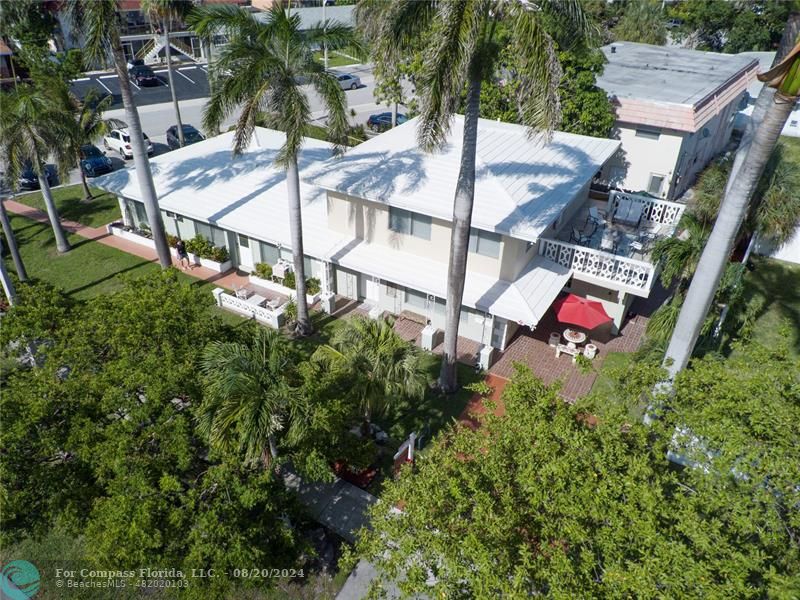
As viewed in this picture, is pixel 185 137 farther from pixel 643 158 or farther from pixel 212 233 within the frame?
pixel 643 158

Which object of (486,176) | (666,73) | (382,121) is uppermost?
(666,73)

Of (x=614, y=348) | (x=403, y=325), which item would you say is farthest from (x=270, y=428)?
(x=614, y=348)

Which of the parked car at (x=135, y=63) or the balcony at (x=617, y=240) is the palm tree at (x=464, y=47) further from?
the parked car at (x=135, y=63)

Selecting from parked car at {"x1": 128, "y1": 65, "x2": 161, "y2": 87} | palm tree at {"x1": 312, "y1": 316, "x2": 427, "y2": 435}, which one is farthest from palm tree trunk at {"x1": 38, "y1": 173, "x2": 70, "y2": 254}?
parked car at {"x1": 128, "y1": 65, "x2": 161, "y2": 87}

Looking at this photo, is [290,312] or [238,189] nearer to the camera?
[290,312]

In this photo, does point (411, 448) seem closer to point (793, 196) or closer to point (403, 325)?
point (403, 325)

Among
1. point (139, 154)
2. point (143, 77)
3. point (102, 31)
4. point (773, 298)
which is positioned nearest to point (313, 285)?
point (139, 154)
